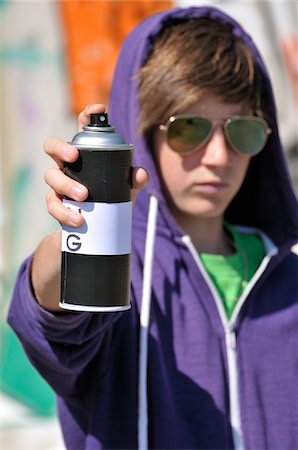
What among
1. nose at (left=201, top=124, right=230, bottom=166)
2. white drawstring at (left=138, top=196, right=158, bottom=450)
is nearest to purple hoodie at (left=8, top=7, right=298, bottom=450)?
white drawstring at (left=138, top=196, right=158, bottom=450)

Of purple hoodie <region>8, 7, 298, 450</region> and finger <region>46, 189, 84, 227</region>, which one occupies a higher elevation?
finger <region>46, 189, 84, 227</region>

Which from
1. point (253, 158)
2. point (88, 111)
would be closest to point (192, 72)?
point (253, 158)

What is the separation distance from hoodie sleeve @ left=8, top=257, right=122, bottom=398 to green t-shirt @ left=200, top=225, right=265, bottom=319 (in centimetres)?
40

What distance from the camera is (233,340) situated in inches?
87.1

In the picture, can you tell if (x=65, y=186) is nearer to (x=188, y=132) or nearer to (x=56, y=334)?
(x=56, y=334)

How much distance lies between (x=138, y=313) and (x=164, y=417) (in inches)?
9.1

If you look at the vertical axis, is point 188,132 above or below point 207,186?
above

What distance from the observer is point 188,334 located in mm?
2182

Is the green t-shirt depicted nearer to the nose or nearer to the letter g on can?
the nose

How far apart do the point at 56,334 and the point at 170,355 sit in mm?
372

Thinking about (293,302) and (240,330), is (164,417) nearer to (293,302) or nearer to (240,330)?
(240,330)

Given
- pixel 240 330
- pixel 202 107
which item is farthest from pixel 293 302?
pixel 202 107

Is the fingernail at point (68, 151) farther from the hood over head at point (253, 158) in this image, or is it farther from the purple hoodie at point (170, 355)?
the hood over head at point (253, 158)

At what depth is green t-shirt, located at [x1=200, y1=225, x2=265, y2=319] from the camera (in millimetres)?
2311
